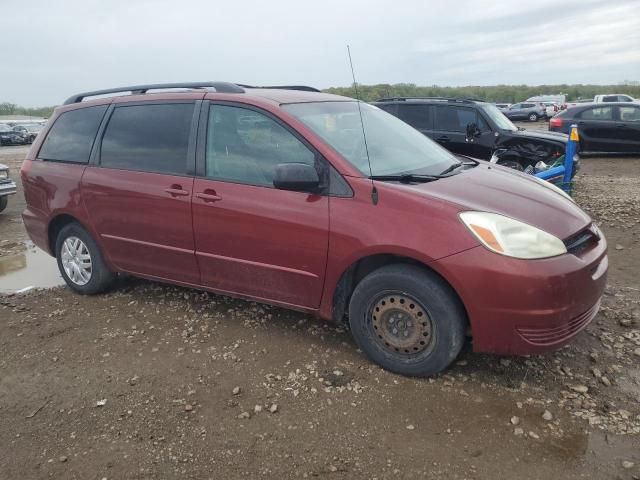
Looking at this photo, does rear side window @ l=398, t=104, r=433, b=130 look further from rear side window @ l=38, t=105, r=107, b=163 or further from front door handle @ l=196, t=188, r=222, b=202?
front door handle @ l=196, t=188, r=222, b=202

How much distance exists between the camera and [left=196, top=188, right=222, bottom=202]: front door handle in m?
3.92

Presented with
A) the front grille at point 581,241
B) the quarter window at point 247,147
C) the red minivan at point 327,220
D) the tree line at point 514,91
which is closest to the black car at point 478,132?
the red minivan at point 327,220

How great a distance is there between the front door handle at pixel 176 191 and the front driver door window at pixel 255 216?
0.11 meters

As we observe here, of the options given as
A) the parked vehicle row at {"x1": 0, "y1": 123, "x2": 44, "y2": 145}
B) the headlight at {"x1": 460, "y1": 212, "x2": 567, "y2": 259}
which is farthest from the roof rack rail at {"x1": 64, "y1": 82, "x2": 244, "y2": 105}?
the parked vehicle row at {"x1": 0, "y1": 123, "x2": 44, "y2": 145}

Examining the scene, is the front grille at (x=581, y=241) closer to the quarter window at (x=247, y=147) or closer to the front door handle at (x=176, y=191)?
the quarter window at (x=247, y=147)

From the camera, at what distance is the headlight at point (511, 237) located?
303cm

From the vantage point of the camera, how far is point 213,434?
117 inches

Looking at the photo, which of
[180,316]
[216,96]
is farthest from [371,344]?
[216,96]

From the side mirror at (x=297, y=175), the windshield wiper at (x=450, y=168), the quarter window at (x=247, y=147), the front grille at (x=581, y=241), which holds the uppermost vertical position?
the quarter window at (x=247, y=147)

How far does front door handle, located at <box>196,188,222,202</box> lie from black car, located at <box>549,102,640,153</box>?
1282cm

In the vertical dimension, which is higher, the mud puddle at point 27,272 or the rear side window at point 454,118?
the rear side window at point 454,118

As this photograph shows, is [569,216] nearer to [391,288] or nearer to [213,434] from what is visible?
[391,288]

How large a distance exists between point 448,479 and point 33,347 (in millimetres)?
3186

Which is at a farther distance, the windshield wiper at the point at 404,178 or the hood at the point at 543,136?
the hood at the point at 543,136
